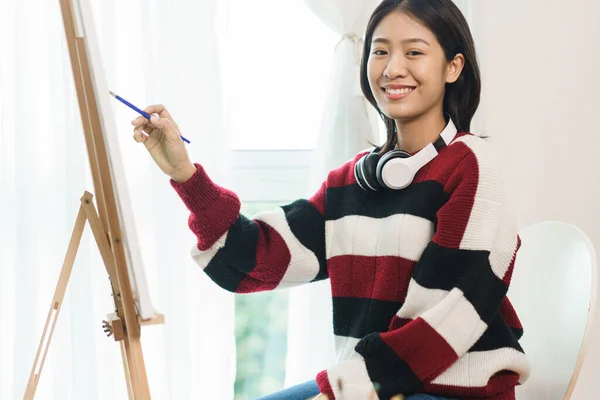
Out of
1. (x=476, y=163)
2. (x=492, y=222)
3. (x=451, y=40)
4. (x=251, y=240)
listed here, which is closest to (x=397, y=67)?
(x=451, y=40)

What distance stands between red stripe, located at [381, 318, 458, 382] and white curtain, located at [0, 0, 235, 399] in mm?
893

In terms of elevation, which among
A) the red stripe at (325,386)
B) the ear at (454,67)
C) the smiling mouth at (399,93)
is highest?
the ear at (454,67)

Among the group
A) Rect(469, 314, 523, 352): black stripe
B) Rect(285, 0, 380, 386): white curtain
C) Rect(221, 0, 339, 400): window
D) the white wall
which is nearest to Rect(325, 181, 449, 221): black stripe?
Rect(469, 314, 523, 352): black stripe

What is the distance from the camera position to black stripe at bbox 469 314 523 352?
1.31 meters

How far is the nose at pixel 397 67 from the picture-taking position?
4.58 feet

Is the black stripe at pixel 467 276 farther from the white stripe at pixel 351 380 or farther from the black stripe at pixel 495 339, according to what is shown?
the white stripe at pixel 351 380

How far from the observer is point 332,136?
2.09 metres

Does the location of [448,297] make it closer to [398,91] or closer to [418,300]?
[418,300]

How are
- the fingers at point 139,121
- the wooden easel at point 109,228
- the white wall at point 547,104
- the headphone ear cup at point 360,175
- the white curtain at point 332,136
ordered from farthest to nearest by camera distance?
the white wall at point 547,104
the white curtain at point 332,136
the headphone ear cup at point 360,175
the fingers at point 139,121
the wooden easel at point 109,228

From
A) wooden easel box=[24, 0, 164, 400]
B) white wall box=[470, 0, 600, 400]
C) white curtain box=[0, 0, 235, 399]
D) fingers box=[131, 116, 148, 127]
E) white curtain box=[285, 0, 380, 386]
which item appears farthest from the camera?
white wall box=[470, 0, 600, 400]

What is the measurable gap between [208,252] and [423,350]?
47 cm

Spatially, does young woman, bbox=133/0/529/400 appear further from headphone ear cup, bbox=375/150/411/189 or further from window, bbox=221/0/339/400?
window, bbox=221/0/339/400

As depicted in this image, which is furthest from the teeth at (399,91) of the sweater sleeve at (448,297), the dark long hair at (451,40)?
the sweater sleeve at (448,297)

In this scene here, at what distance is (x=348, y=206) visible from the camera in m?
1.49
